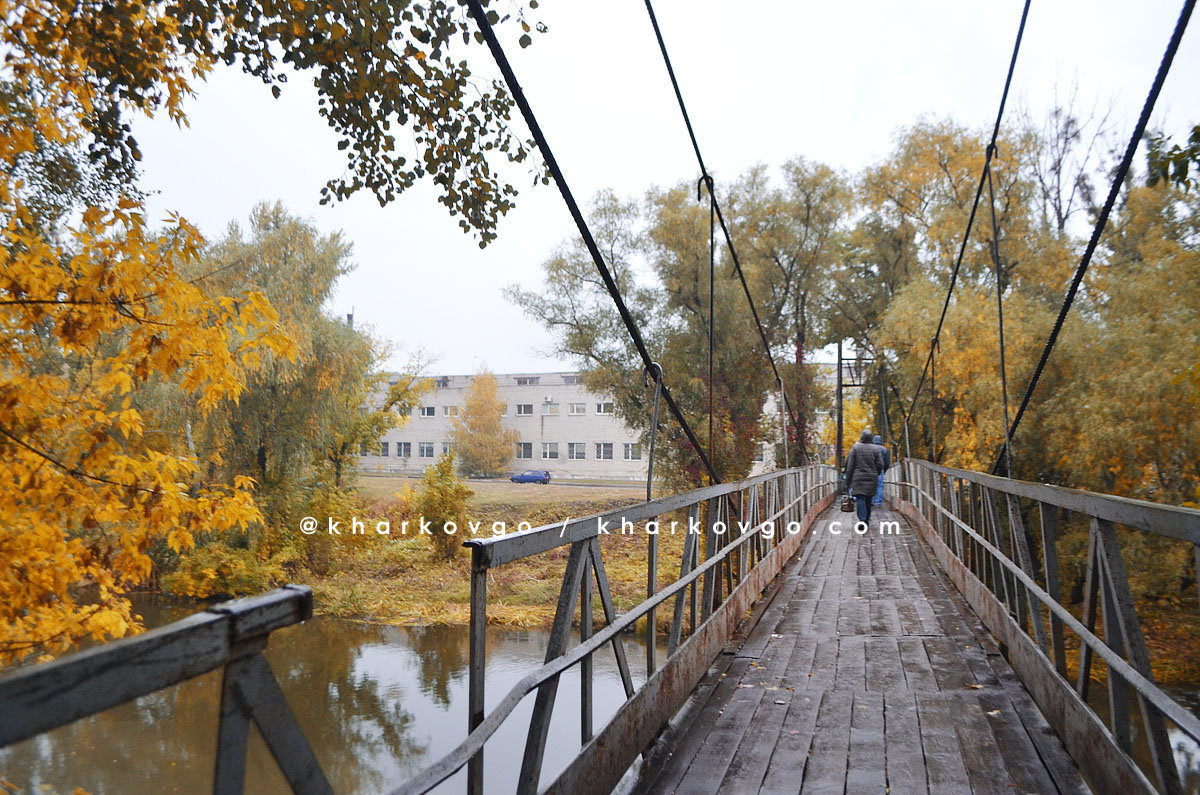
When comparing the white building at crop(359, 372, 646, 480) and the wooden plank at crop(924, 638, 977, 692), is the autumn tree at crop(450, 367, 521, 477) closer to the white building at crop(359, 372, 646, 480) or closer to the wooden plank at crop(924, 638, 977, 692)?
the white building at crop(359, 372, 646, 480)

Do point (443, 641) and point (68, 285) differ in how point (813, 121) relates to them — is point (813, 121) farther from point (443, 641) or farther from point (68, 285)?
point (68, 285)

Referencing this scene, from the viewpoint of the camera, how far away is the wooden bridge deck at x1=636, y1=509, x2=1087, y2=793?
10.4ft

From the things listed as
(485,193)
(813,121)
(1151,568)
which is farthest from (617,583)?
(813,121)

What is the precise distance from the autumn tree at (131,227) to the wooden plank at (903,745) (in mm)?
3239

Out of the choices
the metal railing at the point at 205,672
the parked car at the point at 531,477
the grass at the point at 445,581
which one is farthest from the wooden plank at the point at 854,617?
the parked car at the point at 531,477

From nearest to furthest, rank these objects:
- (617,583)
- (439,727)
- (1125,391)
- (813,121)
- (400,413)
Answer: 1. (1125,391)
2. (439,727)
3. (617,583)
4. (400,413)
5. (813,121)

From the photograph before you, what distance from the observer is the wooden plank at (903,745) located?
Result: 3119 mm

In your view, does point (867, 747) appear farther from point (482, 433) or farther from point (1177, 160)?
point (482, 433)

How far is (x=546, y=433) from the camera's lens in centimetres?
4944

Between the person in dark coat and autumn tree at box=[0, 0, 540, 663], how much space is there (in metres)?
→ 8.13

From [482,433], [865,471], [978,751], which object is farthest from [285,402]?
[482,433]

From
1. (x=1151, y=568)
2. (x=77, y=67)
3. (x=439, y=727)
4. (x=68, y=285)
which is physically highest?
(x=77, y=67)

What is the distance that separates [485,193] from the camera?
4906mm

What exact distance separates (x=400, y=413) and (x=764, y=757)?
24913 mm
